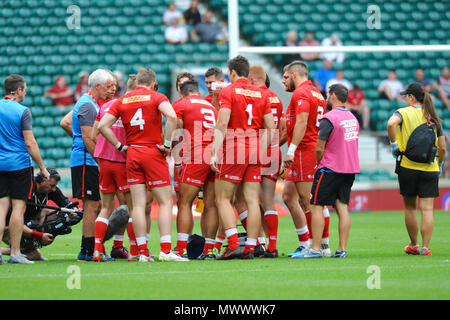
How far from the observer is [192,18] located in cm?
2131

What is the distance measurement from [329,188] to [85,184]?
2704 mm

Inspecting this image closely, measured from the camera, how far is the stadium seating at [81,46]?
20.5 m

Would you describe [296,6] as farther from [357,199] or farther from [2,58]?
[2,58]

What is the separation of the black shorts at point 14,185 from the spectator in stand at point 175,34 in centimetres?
1299

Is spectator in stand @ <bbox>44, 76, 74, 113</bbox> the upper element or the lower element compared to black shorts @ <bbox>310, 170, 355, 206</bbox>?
upper

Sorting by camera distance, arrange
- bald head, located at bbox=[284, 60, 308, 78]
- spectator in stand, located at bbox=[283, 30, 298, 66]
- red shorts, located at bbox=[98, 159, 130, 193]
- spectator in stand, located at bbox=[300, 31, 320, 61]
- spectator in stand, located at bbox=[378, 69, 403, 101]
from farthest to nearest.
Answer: spectator in stand, located at bbox=[378, 69, 403, 101]
spectator in stand, located at bbox=[300, 31, 320, 61]
spectator in stand, located at bbox=[283, 30, 298, 66]
bald head, located at bbox=[284, 60, 308, 78]
red shorts, located at bbox=[98, 159, 130, 193]

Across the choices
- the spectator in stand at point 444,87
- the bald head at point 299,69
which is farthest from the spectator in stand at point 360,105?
the bald head at point 299,69

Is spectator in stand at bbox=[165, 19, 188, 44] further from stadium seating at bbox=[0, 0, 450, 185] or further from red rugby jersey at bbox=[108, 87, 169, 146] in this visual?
red rugby jersey at bbox=[108, 87, 169, 146]

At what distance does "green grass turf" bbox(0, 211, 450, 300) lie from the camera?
5.97 meters

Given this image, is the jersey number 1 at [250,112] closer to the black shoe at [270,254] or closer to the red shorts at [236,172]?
the red shorts at [236,172]

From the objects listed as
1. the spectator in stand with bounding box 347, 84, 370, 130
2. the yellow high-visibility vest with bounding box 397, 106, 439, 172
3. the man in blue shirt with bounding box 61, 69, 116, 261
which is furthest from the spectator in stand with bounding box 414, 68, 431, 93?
the man in blue shirt with bounding box 61, 69, 116, 261

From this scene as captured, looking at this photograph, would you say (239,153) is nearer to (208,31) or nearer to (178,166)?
(178,166)

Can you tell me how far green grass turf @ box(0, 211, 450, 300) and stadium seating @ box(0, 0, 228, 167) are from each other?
11.3 metres

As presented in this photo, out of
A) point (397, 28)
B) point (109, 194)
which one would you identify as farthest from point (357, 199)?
point (109, 194)
